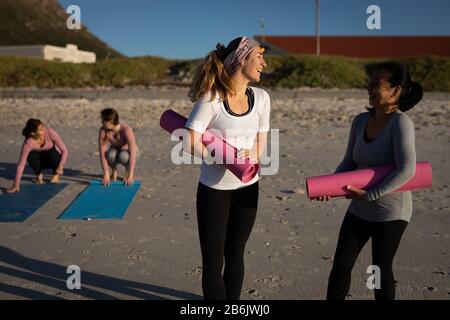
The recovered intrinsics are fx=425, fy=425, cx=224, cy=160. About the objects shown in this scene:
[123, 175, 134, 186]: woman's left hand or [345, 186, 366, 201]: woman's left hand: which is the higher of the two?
[123, 175, 134, 186]: woman's left hand

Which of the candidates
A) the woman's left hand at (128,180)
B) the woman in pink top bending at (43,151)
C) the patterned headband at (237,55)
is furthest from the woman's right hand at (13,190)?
the patterned headband at (237,55)

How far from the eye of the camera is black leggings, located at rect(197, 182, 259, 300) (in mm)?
2578

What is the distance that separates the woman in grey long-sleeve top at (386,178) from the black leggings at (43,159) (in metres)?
5.09

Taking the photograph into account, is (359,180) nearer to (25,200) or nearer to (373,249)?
(373,249)

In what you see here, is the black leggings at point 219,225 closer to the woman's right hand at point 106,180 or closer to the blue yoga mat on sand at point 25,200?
the blue yoga mat on sand at point 25,200

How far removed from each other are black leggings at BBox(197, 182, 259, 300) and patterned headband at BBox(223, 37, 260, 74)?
2.41 feet

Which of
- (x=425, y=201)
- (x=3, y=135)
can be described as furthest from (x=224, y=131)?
(x=3, y=135)

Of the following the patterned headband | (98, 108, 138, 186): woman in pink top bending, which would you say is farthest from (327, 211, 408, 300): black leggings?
(98, 108, 138, 186): woman in pink top bending

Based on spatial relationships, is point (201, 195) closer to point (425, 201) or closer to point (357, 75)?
point (425, 201)

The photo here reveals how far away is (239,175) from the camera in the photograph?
2479 mm

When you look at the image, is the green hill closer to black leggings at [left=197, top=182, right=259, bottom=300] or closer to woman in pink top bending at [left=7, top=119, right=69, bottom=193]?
woman in pink top bending at [left=7, top=119, right=69, bottom=193]

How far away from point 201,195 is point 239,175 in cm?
29

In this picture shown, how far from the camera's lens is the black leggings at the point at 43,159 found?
6.30m

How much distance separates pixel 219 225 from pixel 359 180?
880 mm
